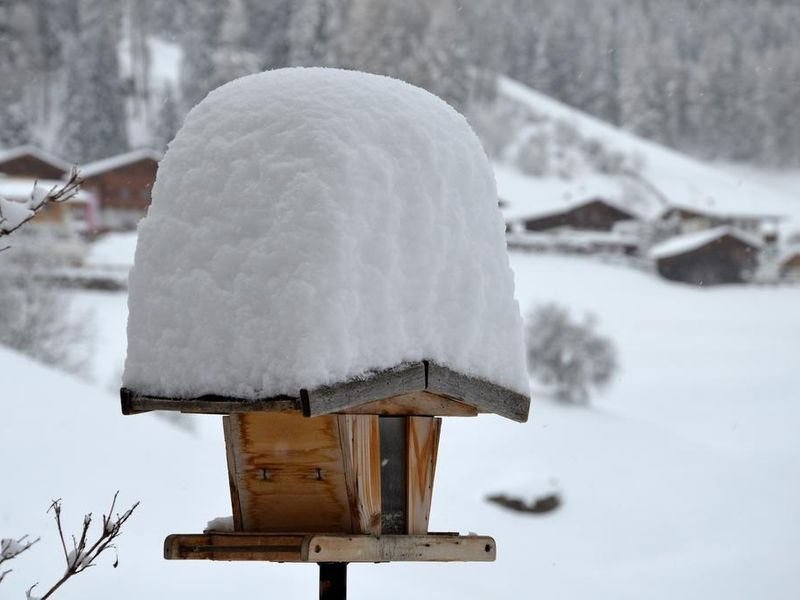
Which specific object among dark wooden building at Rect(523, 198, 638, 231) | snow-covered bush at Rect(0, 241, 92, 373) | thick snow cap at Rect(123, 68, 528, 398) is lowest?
dark wooden building at Rect(523, 198, 638, 231)

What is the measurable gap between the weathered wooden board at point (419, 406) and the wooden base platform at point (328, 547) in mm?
273

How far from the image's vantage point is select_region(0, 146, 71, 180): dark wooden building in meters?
39.2

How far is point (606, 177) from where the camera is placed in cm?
5441

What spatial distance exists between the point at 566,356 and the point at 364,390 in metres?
20.4

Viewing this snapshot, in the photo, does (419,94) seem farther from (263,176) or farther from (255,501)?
(255,501)

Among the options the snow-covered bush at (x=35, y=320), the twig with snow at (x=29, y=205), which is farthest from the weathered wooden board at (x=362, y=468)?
the snow-covered bush at (x=35, y=320)

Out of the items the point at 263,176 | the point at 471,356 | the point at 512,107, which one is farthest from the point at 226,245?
the point at 512,107

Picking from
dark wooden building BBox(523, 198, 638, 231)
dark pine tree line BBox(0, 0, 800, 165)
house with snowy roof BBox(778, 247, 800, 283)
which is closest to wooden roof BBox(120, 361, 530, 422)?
dark pine tree line BBox(0, 0, 800, 165)

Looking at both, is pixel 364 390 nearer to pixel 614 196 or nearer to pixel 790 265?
pixel 790 265

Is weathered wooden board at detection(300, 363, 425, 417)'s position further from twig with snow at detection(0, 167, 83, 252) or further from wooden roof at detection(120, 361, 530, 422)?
twig with snow at detection(0, 167, 83, 252)

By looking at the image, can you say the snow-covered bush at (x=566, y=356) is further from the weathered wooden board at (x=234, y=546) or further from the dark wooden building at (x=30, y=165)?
the dark wooden building at (x=30, y=165)

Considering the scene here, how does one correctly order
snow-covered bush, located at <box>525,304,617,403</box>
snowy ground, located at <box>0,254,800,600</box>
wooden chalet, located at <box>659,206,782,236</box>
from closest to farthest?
snowy ground, located at <box>0,254,800,600</box> → snow-covered bush, located at <box>525,304,617,403</box> → wooden chalet, located at <box>659,206,782,236</box>

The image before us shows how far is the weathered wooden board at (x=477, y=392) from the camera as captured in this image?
1956mm

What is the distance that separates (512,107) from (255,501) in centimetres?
6255
